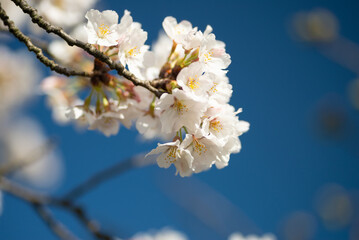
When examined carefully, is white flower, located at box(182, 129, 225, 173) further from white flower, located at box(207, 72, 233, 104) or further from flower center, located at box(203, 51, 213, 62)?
flower center, located at box(203, 51, 213, 62)

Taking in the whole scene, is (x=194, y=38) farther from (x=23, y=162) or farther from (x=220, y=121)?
(x=23, y=162)

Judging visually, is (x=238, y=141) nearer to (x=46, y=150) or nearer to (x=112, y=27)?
(x=112, y=27)

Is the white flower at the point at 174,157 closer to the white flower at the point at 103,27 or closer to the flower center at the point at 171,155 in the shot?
the flower center at the point at 171,155

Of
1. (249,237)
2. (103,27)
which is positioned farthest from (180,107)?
(249,237)

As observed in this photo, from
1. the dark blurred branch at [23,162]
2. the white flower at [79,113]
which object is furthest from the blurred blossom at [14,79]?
the white flower at [79,113]

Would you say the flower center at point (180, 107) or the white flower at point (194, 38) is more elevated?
the white flower at point (194, 38)

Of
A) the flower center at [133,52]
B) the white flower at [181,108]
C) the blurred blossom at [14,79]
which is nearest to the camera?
the white flower at [181,108]

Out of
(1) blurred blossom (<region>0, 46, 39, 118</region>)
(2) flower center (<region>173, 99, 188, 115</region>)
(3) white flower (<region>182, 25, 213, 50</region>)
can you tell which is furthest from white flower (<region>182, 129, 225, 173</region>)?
(1) blurred blossom (<region>0, 46, 39, 118</region>)
